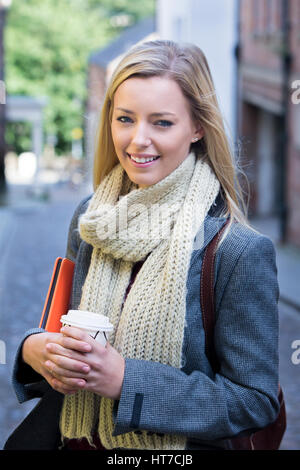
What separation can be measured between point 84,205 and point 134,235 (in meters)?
0.29

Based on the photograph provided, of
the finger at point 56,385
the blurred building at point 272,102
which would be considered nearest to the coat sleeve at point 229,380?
the finger at point 56,385

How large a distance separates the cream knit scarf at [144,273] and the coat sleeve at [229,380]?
0.26 feet

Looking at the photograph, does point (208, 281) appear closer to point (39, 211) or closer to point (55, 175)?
point (39, 211)

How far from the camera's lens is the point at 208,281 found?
1.64m

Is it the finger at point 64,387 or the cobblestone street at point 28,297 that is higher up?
the finger at point 64,387

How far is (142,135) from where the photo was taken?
1630mm

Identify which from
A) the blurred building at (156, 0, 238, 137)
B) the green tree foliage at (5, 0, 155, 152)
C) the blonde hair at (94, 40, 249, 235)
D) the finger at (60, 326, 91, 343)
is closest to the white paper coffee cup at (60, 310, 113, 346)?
→ the finger at (60, 326, 91, 343)

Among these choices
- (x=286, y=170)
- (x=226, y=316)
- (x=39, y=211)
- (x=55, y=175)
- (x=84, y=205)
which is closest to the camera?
(x=226, y=316)

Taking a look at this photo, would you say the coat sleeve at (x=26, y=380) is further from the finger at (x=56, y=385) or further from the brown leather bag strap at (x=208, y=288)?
the brown leather bag strap at (x=208, y=288)

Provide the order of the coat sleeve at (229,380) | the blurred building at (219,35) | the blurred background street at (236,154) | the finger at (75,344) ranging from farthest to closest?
1. the blurred building at (219,35)
2. the blurred background street at (236,154)
3. the coat sleeve at (229,380)
4. the finger at (75,344)

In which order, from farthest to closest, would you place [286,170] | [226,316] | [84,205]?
[286,170] → [84,205] → [226,316]

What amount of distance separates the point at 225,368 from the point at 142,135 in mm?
538

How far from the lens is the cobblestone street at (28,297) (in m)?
4.82

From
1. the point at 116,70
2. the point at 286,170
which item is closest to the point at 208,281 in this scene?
the point at 116,70
